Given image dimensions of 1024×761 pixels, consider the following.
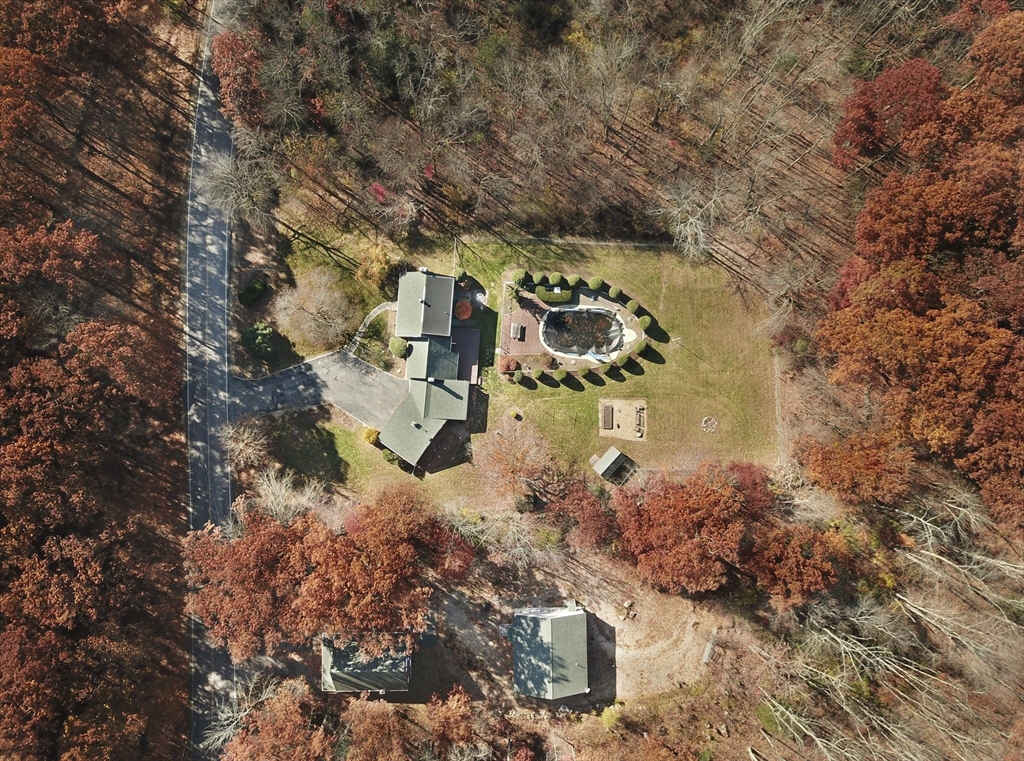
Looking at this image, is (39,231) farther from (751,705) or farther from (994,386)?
(994,386)

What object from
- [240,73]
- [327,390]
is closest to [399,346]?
[327,390]

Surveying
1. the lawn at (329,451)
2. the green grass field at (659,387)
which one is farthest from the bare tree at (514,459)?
the lawn at (329,451)

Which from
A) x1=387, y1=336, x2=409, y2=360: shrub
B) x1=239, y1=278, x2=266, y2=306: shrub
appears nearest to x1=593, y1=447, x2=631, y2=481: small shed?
x1=387, y1=336, x2=409, y2=360: shrub

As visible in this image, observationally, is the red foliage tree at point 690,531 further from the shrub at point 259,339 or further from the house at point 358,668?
the shrub at point 259,339

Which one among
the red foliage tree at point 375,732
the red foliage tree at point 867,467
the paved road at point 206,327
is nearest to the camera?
the red foliage tree at point 867,467

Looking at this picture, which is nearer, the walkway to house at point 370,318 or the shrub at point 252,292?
the shrub at point 252,292

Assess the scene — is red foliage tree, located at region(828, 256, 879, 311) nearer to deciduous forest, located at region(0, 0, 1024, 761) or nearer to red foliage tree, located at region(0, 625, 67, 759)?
deciduous forest, located at region(0, 0, 1024, 761)

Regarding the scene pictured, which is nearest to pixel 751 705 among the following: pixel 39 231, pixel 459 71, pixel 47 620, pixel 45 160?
pixel 47 620
